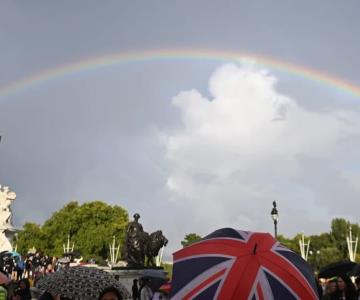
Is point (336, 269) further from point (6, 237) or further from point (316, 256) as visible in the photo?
point (316, 256)

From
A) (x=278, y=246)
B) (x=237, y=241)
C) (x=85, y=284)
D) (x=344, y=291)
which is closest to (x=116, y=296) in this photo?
(x=85, y=284)

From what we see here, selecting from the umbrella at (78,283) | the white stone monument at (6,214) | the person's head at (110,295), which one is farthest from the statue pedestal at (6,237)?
the person's head at (110,295)

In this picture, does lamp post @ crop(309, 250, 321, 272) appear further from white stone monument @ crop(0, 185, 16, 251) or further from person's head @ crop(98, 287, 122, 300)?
person's head @ crop(98, 287, 122, 300)

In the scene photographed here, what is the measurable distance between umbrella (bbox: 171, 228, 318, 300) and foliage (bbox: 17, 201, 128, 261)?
75982 millimetres

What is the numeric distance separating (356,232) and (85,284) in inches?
3357

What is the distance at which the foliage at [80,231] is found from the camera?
7969cm

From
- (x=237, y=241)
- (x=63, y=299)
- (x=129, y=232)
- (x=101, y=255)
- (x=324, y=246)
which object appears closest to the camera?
(x=237, y=241)

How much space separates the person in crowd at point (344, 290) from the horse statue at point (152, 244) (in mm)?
21603

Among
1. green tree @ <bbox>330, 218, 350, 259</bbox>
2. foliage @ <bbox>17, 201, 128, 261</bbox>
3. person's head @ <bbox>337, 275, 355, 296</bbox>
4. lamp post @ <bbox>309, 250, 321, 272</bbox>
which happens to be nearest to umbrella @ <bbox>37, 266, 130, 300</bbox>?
person's head @ <bbox>337, 275, 355, 296</bbox>

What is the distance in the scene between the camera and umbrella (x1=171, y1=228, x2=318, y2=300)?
13.7 feet

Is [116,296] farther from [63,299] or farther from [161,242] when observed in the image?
[161,242]

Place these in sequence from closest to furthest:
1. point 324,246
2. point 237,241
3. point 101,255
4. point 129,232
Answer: point 237,241 < point 129,232 < point 101,255 < point 324,246

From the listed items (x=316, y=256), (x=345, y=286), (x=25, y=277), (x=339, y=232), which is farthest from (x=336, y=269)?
(x=339, y=232)

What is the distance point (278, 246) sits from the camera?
4.63 metres
